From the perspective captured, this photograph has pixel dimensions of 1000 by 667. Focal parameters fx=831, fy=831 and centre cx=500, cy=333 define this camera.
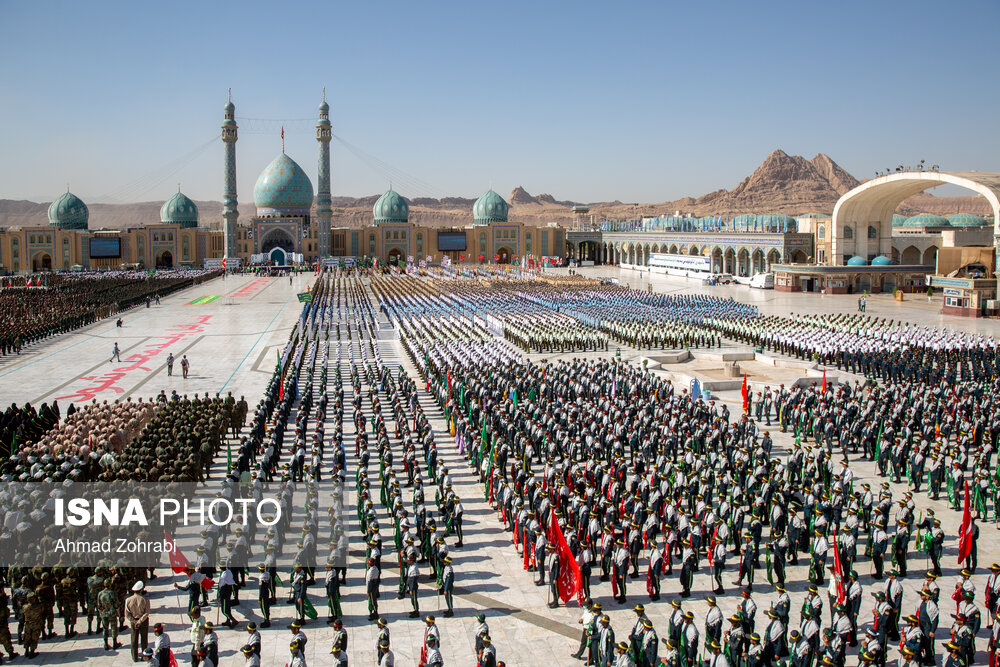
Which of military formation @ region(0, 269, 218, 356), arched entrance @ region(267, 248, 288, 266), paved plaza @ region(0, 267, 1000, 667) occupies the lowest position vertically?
paved plaza @ region(0, 267, 1000, 667)

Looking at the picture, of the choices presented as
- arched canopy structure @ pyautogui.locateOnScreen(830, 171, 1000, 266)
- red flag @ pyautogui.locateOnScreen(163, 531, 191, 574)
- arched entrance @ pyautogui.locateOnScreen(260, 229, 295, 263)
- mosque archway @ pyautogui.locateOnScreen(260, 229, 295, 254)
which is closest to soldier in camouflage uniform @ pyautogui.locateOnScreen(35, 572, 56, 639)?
red flag @ pyautogui.locateOnScreen(163, 531, 191, 574)

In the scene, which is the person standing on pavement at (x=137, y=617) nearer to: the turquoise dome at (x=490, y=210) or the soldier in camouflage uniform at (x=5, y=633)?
the soldier in camouflage uniform at (x=5, y=633)

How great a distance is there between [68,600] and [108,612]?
0.65 metres

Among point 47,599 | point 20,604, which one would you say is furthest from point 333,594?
point 20,604

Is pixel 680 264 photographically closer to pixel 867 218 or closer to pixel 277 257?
pixel 867 218

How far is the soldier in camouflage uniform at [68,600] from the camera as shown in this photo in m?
8.84

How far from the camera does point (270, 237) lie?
266 ft

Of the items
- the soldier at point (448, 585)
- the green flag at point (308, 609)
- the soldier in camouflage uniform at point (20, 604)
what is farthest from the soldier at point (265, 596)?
the soldier in camouflage uniform at point (20, 604)

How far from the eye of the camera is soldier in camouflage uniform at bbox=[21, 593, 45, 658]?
8.33m

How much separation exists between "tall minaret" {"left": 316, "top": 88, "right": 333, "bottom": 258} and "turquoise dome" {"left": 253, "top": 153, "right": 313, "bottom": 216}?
5.94 ft

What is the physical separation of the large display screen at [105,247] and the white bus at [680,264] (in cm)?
4947

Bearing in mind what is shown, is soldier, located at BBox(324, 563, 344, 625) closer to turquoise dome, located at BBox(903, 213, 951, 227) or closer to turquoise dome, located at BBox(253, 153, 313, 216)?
turquoise dome, located at BBox(903, 213, 951, 227)

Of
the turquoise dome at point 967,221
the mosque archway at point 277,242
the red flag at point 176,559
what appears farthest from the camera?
the mosque archway at point 277,242

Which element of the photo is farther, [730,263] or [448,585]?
[730,263]
